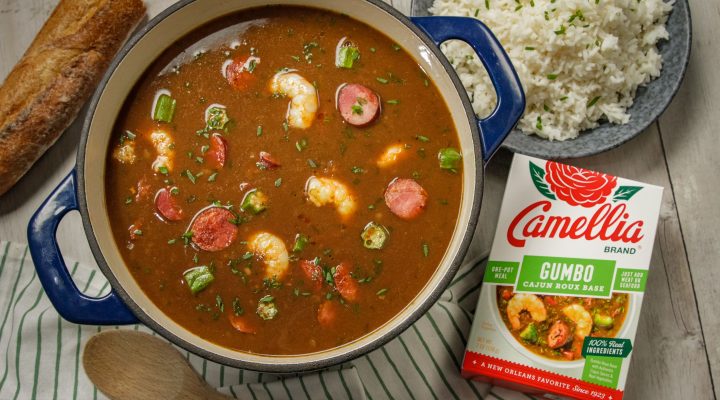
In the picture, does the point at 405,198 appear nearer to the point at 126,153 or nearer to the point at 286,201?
the point at 286,201

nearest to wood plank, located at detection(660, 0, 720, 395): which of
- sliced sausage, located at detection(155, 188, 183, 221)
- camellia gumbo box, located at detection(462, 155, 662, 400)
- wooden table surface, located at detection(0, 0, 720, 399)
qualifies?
wooden table surface, located at detection(0, 0, 720, 399)

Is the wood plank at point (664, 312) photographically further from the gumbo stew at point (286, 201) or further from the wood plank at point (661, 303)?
the gumbo stew at point (286, 201)

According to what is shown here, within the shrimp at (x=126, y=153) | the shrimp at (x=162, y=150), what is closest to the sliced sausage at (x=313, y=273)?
the shrimp at (x=162, y=150)

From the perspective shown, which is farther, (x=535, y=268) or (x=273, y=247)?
(x=535, y=268)

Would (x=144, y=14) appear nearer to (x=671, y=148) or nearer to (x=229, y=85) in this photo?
(x=229, y=85)

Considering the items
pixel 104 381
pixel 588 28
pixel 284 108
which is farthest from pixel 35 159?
pixel 588 28

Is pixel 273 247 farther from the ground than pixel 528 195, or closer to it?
farther from the ground

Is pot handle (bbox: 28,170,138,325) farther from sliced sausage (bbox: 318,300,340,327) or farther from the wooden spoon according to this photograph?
sliced sausage (bbox: 318,300,340,327)
